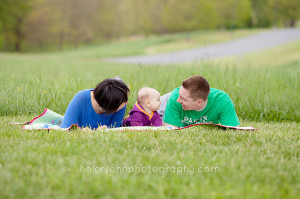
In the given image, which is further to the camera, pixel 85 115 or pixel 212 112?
pixel 212 112

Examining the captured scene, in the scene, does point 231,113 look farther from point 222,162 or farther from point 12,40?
point 12,40

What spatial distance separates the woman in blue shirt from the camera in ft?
12.3

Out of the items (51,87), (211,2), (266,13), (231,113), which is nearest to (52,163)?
(231,113)

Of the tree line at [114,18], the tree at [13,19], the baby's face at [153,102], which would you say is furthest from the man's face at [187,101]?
the tree at [13,19]

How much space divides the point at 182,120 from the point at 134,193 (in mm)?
2503

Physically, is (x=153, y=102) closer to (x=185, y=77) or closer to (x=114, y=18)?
(x=185, y=77)

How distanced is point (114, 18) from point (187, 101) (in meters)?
42.8

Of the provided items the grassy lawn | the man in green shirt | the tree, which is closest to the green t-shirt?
the man in green shirt

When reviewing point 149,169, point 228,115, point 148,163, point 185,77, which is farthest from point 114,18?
point 149,169

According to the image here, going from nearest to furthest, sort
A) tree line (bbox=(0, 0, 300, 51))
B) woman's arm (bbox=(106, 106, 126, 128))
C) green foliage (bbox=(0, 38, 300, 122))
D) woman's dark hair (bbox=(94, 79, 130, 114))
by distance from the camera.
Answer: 1. woman's dark hair (bbox=(94, 79, 130, 114))
2. woman's arm (bbox=(106, 106, 126, 128))
3. green foliage (bbox=(0, 38, 300, 122))
4. tree line (bbox=(0, 0, 300, 51))

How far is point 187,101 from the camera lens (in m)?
4.00

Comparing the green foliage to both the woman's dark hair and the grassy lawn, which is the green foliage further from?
the woman's dark hair

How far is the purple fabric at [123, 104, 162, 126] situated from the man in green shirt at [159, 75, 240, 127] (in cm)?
48

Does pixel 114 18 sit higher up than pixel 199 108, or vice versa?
pixel 114 18
